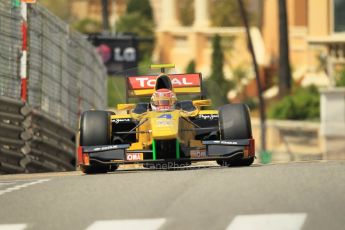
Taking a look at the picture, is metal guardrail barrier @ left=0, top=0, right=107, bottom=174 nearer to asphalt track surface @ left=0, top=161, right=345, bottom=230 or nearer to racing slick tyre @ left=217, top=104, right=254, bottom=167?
racing slick tyre @ left=217, top=104, right=254, bottom=167

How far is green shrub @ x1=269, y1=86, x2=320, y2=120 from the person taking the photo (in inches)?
2566

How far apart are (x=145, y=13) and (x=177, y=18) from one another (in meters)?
2.25

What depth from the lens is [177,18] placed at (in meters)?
103

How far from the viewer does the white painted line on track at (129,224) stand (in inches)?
575

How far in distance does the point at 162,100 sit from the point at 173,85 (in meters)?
2.05

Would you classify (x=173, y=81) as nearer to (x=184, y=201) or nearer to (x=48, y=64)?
(x=48, y=64)

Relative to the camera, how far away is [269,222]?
14.5 metres

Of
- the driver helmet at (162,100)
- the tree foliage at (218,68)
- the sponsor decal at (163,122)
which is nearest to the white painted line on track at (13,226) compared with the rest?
the sponsor decal at (163,122)

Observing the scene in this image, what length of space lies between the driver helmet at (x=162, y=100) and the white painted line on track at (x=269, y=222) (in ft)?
30.1

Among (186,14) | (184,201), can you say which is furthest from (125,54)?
(184,201)

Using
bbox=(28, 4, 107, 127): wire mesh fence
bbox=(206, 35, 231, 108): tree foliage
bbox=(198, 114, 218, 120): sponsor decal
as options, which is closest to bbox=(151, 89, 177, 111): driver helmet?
bbox=(198, 114, 218, 120): sponsor decal

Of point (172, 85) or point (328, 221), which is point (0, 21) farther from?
point (328, 221)

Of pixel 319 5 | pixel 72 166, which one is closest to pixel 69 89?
pixel 72 166

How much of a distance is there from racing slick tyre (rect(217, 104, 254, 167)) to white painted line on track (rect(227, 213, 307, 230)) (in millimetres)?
8747
